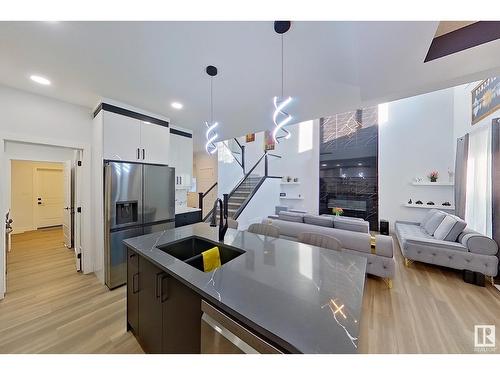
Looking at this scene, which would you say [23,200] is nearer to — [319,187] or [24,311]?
[24,311]

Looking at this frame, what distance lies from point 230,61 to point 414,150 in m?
5.93

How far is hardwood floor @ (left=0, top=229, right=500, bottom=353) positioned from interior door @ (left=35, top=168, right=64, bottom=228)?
3649mm

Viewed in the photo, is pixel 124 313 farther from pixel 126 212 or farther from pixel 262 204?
pixel 262 204

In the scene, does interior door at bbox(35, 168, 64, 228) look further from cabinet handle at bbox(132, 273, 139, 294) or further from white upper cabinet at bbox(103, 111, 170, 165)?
cabinet handle at bbox(132, 273, 139, 294)

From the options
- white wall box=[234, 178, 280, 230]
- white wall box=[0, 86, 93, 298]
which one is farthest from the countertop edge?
white wall box=[234, 178, 280, 230]

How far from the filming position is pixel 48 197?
19.5 ft

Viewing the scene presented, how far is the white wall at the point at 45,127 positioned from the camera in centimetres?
225

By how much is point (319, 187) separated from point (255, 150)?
305cm

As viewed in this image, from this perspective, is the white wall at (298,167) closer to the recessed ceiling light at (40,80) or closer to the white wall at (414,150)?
the white wall at (414,150)

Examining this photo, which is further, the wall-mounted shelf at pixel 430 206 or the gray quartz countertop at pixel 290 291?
the wall-mounted shelf at pixel 430 206

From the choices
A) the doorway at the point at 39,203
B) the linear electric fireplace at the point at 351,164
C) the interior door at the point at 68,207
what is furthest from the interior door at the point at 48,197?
the linear electric fireplace at the point at 351,164

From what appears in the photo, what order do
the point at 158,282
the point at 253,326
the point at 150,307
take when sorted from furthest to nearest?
the point at 150,307, the point at 158,282, the point at 253,326

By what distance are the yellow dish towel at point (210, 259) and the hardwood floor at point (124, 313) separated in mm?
940

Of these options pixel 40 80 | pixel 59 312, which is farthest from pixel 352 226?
pixel 40 80
